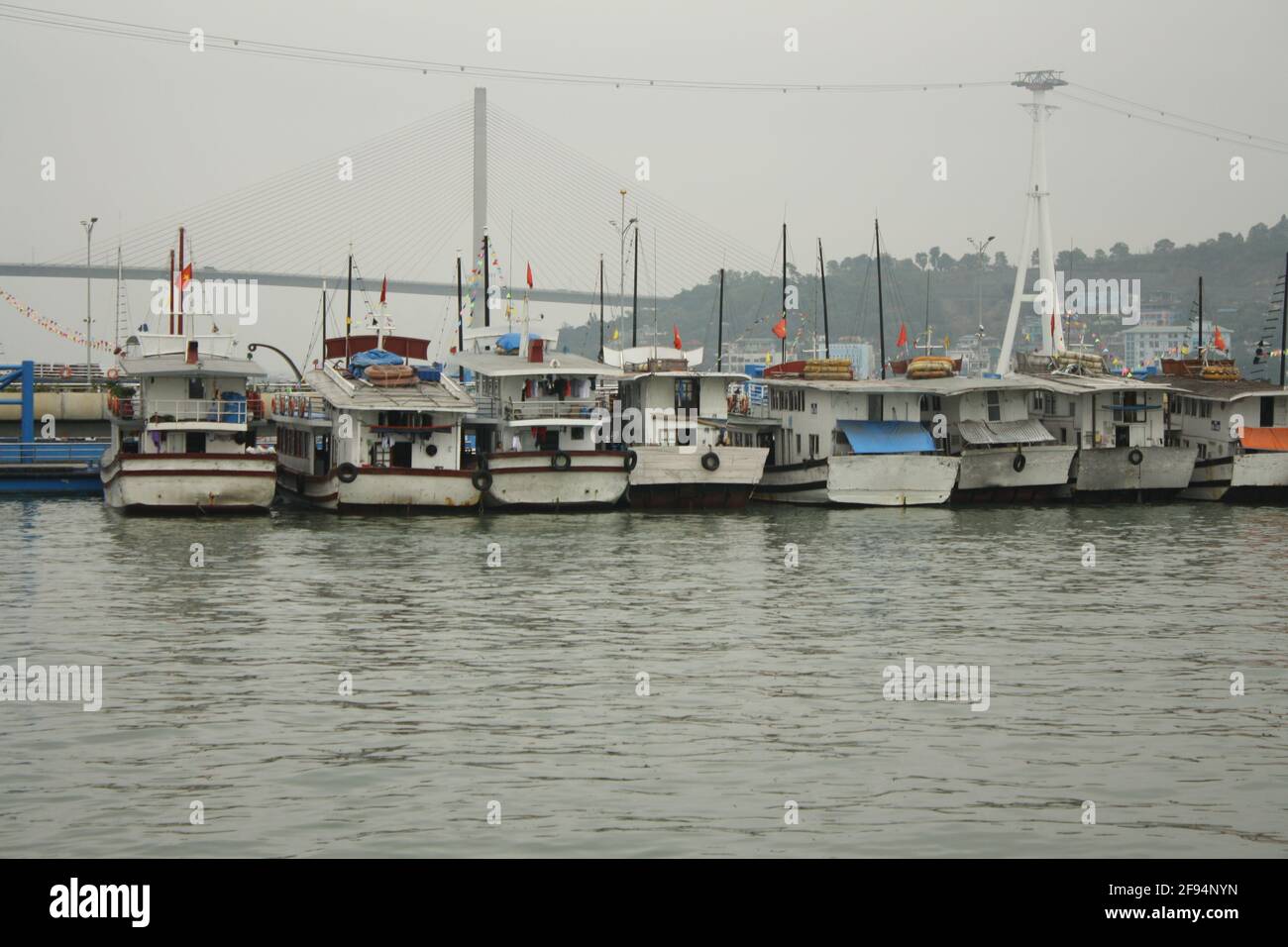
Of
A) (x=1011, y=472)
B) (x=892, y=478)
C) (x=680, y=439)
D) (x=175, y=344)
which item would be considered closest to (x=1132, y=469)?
(x=1011, y=472)

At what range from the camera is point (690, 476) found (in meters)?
53.5

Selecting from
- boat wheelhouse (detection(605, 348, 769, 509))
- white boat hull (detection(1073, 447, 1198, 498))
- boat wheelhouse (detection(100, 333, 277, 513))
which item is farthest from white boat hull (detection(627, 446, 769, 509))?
white boat hull (detection(1073, 447, 1198, 498))

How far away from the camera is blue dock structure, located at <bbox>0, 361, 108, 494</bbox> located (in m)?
58.0

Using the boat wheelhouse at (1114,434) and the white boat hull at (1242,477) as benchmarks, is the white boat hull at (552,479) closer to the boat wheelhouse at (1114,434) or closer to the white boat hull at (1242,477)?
the boat wheelhouse at (1114,434)

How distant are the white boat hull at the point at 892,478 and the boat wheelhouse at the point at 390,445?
44.1 feet

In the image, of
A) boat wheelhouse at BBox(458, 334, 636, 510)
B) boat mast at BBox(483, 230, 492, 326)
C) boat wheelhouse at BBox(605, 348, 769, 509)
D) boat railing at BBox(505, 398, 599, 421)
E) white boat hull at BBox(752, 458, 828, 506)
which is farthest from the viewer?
boat mast at BBox(483, 230, 492, 326)

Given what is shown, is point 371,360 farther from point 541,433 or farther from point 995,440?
point 995,440

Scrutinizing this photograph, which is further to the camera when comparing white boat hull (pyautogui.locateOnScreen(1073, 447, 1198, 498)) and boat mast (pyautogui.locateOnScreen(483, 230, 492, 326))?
boat mast (pyautogui.locateOnScreen(483, 230, 492, 326))

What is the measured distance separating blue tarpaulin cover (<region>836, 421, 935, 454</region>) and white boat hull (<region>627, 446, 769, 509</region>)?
4.49m

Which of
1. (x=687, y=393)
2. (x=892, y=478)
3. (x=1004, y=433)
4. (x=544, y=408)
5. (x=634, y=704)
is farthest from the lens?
(x=1004, y=433)

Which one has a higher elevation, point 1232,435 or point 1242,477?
point 1232,435

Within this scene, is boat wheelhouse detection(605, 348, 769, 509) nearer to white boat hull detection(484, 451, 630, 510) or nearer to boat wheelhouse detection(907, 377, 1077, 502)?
white boat hull detection(484, 451, 630, 510)

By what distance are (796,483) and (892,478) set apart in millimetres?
3951
